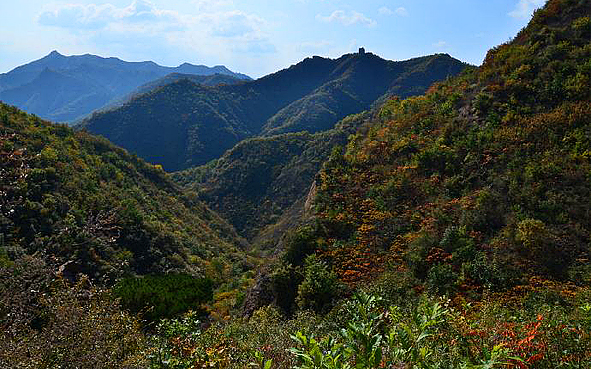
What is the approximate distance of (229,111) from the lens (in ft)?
420

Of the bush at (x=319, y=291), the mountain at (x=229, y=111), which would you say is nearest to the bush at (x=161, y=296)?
the bush at (x=319, y=291)

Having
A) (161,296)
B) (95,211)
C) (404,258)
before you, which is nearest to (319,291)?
(404,258)

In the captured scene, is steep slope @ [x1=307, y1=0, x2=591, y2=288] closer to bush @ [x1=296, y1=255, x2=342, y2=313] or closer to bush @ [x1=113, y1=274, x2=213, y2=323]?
bush @ [x1=296, y1=255, x2=342, y2=313]

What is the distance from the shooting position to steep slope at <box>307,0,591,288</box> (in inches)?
428

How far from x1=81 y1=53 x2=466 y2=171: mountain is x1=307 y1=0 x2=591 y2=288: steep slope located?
294 feet

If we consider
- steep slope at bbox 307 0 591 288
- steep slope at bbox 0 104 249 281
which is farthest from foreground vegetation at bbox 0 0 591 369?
steep slope at bbox 0 104 249 281

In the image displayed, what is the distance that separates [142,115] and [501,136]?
11530cm

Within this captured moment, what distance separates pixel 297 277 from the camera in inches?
560

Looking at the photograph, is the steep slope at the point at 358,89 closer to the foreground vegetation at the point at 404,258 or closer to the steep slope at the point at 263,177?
the steep slope at the point at 263,177

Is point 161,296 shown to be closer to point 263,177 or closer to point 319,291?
point 319,291

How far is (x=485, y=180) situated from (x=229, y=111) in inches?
4746

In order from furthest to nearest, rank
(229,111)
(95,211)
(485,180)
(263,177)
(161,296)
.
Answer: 1. (229,111)
2. (263,177)
3. (95,211)
4. (161,296)
5. (485,180)

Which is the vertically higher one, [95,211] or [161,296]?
[95,211]

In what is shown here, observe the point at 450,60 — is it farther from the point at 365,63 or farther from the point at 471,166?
the point at 471,166
